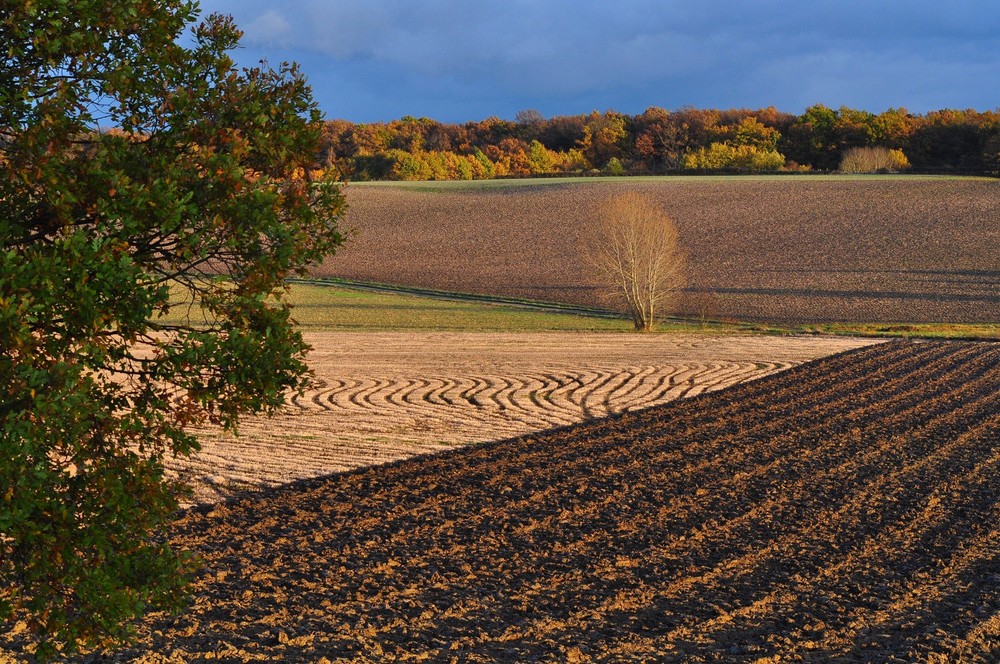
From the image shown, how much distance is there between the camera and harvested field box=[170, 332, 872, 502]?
46.8 ft

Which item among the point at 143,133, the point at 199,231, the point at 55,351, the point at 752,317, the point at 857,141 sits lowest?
the point at 752,317

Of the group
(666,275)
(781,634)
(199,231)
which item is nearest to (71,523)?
(199,231)

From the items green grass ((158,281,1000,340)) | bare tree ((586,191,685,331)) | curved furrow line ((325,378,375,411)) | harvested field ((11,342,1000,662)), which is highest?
bare tree ((586,191,685,331))

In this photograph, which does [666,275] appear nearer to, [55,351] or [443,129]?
[55,351]

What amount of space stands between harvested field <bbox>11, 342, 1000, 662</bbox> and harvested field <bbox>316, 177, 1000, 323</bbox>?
27352mm

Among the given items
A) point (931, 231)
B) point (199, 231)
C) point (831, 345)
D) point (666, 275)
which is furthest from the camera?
point (931, 231)

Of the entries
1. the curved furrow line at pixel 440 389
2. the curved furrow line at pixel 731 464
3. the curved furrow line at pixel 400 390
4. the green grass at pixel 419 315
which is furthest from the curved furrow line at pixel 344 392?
the green grass at pixel 419 315

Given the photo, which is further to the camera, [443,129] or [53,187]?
[443,129]

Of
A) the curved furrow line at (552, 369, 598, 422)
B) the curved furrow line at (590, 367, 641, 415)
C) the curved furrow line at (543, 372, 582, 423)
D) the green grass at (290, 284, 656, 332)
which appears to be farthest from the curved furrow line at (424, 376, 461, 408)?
the green grass at (290, 284, 656, 332)

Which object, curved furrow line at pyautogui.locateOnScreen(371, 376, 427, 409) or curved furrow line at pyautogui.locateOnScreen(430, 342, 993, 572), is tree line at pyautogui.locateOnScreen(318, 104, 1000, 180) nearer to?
curved furrow line at pyautogui.locateOnScreen(371, 376, 427, 409)

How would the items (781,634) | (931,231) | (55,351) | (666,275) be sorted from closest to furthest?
1. (55,351)
2. (781,634)
3. (666,275)
4. (931,231)

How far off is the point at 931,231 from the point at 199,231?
188ft

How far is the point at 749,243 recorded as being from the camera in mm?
57594

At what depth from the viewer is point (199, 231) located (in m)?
5.86
